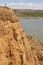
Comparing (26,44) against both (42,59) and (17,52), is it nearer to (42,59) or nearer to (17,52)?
(17,52)

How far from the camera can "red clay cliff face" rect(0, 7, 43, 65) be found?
10.9 metres

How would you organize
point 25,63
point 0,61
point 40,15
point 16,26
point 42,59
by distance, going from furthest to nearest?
point 40,15 → point 42,59 → point 16,26 → point 25,63 → point 0,61

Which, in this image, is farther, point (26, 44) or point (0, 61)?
point (26, 44)

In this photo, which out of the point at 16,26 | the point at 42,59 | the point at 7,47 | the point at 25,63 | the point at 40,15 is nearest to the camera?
the point at 7,47

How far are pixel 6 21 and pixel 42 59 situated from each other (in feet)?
42.6

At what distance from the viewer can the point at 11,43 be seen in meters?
11.5

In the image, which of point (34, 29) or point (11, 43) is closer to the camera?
point (11, 43)

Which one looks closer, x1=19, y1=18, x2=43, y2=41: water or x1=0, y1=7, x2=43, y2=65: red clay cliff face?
x1=0, y1=7, x2=43, y2=65: red clay cliff face

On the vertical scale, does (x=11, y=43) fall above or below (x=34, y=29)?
above

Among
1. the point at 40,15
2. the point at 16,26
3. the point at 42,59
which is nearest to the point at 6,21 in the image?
the point at 16,26

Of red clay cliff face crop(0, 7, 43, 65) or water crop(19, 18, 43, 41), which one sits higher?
red clay cliff face crop(0, 7, 43, 65)

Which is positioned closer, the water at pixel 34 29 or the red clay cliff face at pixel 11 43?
the red clay cliff face at pixel 11 43

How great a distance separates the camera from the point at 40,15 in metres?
142

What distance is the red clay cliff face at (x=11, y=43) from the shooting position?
35.6 ft
